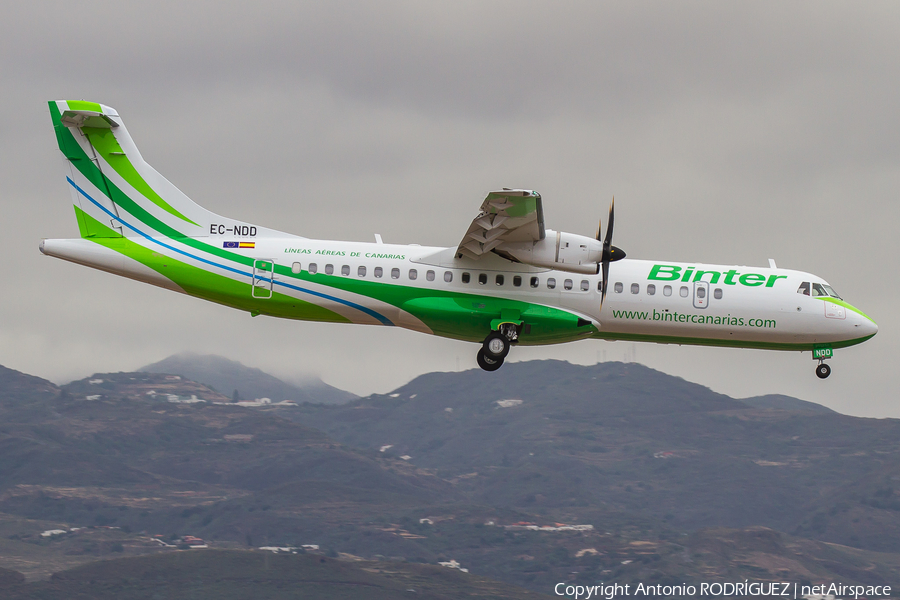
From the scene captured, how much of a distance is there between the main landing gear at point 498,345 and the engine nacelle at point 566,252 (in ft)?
9.26

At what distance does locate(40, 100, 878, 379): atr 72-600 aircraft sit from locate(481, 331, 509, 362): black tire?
0.15 ft

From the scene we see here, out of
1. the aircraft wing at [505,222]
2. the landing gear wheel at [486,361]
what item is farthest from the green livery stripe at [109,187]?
the landing gear wheel at [486,361]

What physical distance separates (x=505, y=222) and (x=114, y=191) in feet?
49.2

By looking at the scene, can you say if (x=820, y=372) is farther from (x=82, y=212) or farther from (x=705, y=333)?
(x=82, y=212)

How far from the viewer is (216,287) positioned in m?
36.2

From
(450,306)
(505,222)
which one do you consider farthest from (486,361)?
(505,222)

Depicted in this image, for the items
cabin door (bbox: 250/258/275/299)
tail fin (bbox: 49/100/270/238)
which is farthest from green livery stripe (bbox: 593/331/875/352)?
tail fin (bbox: 49/100/270/238)

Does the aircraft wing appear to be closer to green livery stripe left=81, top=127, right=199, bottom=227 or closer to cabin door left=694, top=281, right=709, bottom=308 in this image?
cabin door left=694, top=281, right=709, bottom=308

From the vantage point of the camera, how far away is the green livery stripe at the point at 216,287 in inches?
1422

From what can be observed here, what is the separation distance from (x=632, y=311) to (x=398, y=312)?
28.0 ft

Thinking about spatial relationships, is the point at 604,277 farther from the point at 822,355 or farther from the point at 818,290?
the point at 822,355

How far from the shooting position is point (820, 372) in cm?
3819

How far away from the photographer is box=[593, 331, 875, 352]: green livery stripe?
123ft

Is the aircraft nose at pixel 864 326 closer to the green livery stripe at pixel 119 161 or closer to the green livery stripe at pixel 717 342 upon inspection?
the green livery stripe at pixel 717 342
